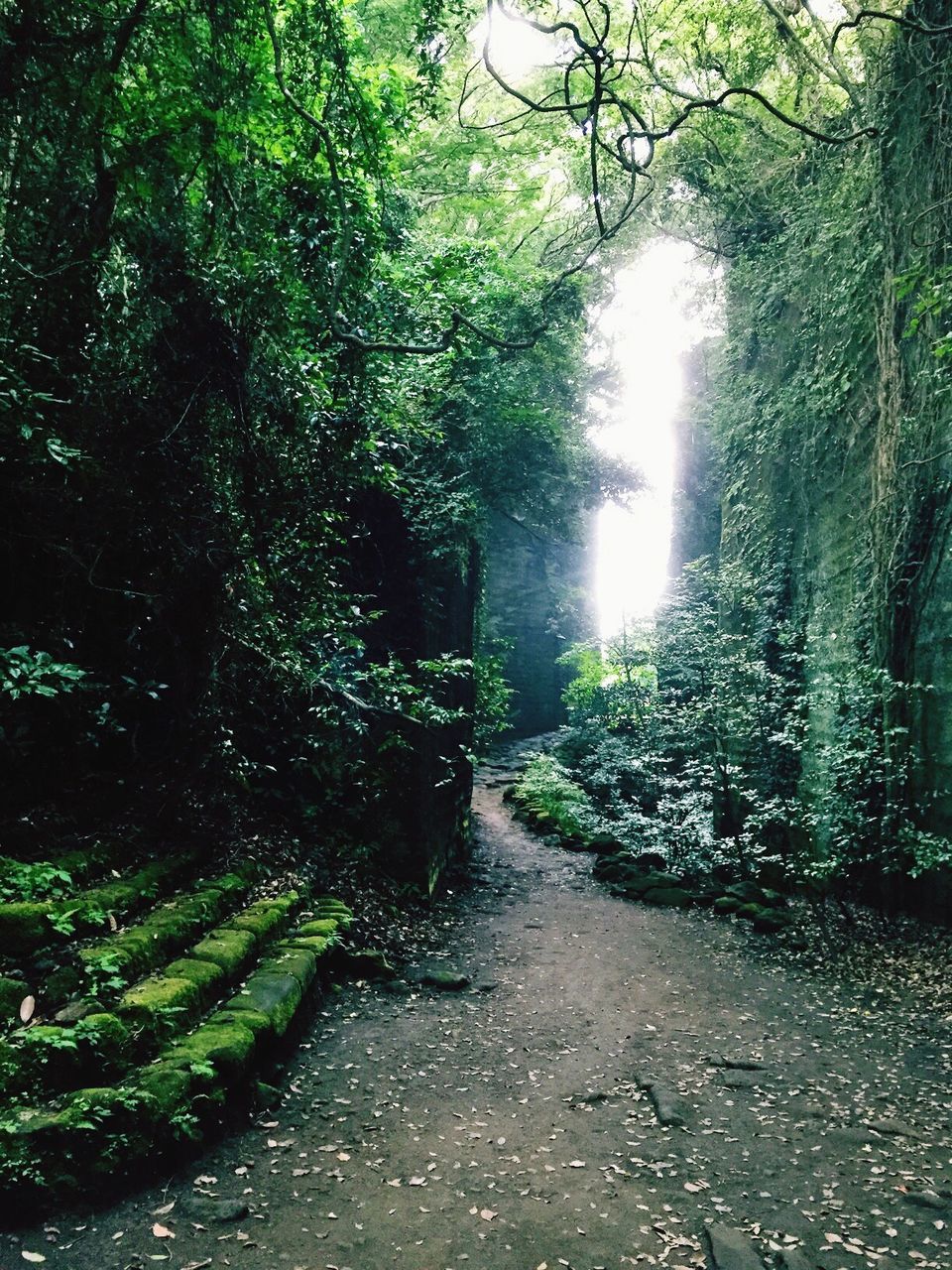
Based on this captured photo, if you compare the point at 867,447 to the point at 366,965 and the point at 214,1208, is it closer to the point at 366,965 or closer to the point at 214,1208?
the point at 366,965

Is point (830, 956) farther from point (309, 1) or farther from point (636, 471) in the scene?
point (636, 471)

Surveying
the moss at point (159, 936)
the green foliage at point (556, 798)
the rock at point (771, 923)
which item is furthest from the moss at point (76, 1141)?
the green foliage at point (556, 798)

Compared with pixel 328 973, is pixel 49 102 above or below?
above

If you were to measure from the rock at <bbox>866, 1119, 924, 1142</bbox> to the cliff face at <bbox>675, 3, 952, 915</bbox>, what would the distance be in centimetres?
275

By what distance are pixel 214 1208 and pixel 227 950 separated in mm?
1429

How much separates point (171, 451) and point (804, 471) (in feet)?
25.2

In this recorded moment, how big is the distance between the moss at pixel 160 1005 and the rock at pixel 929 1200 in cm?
310

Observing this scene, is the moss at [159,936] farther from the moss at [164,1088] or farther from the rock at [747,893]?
the rock at [747,893]

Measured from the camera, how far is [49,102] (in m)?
3.78

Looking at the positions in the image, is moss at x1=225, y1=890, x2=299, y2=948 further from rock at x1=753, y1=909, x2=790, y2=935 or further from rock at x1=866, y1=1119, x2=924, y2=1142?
rock at x1=753, y1=909, x2=790, y2=935

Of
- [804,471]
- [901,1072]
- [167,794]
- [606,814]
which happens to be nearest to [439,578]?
[167,794]

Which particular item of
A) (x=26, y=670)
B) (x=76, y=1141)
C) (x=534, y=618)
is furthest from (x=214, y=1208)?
(x=534, y=618)

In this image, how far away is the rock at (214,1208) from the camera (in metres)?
2.63

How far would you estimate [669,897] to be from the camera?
8391 mm
